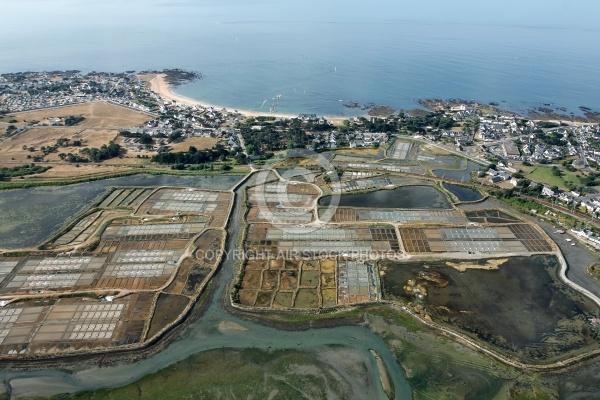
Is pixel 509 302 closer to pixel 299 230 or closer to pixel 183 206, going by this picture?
pixel 299 230

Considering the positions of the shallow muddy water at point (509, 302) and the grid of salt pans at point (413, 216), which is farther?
the grid of salt pans at point (413, 216)

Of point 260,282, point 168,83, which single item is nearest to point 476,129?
point 260,282

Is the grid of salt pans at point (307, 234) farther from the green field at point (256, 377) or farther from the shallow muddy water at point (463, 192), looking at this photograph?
the shallow muddy water at point (463, 192)

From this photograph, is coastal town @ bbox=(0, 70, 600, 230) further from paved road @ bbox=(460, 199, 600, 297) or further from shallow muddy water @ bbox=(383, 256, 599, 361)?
shallow muddy water @ bbox=(383, 256, 599, 361)

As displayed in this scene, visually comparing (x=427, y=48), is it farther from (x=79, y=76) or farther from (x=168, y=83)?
(x=79, y=76)

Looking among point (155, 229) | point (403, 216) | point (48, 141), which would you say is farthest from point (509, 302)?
point (48, 141)

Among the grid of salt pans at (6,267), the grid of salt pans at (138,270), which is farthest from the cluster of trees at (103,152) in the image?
the grid of salt pans at (138,270)
